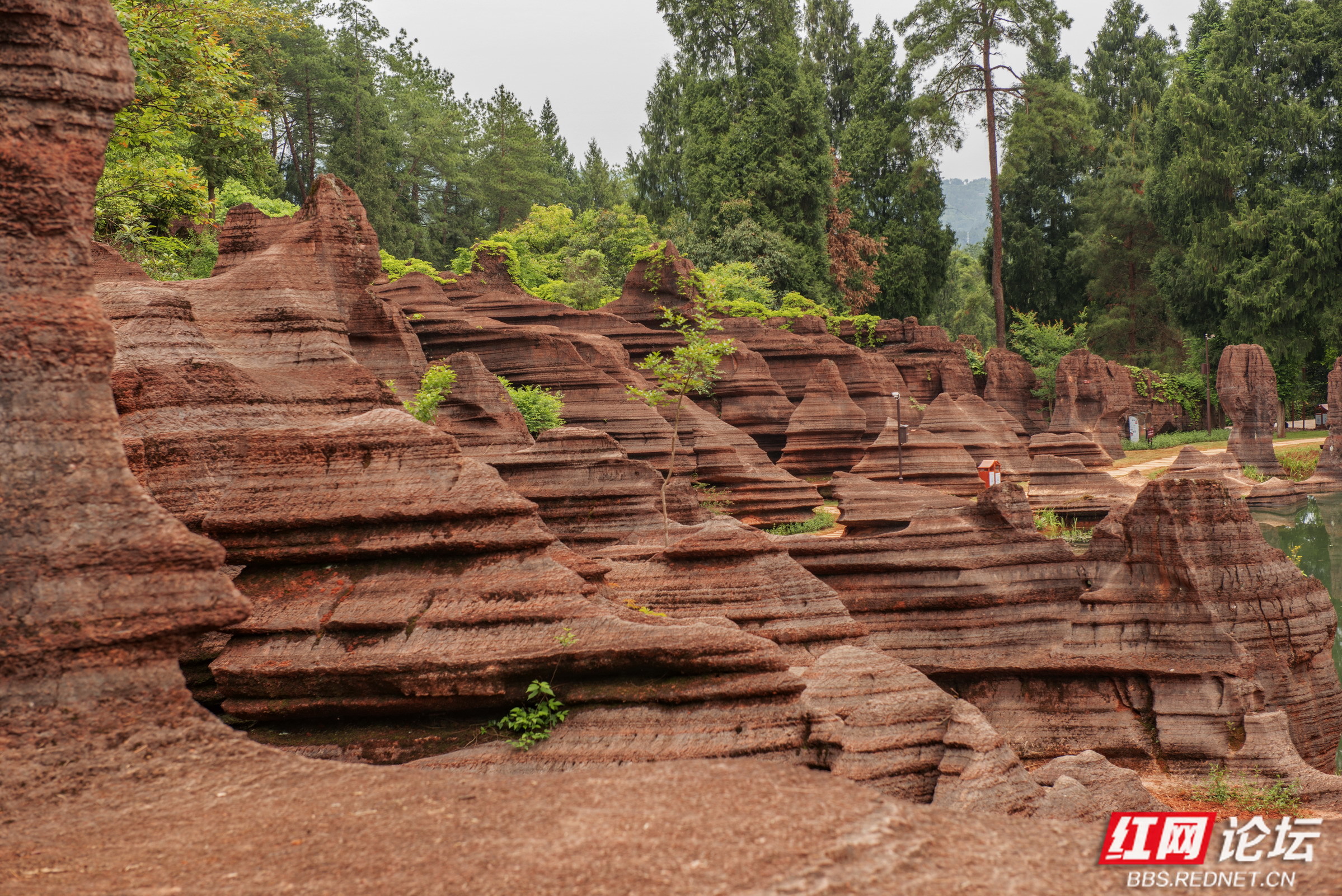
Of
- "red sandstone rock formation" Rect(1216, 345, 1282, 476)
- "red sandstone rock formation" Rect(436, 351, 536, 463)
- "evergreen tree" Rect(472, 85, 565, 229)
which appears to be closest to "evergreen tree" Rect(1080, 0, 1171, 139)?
"red sandstone rock formation" Rect(1216, 345, 1282, 476)

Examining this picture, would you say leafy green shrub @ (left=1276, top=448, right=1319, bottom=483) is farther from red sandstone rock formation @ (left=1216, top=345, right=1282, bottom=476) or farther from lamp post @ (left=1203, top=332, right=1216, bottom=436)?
lamp post @ (left=1203, top=332, right=1216, bottom=436)

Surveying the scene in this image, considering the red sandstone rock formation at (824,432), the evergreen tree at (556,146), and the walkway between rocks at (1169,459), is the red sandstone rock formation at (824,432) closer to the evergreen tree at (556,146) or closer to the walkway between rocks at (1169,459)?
the walkway between rocks at (1169,459)

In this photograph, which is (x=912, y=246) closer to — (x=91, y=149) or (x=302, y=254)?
(x=302, y=254)

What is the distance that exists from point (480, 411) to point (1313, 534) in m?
23.4

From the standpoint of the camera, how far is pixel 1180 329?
47.7 m

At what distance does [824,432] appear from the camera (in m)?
29.3

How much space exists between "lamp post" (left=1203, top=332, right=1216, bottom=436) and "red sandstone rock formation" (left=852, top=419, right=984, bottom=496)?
1970 cm

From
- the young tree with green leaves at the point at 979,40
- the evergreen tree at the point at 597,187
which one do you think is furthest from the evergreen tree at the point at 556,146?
Answer: the young tree with green leaves at the point at 979,40

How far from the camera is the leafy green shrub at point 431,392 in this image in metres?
15.4

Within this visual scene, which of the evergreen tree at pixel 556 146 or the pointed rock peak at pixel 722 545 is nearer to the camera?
the pointed rock peak at pixel 722 545

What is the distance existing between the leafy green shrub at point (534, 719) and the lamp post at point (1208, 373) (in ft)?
A: 136

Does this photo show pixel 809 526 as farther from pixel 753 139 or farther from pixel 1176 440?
pixel 1176 440

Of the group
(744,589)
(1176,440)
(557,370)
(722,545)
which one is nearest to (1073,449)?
(1176,440)

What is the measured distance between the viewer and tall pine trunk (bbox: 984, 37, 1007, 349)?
4291cm
